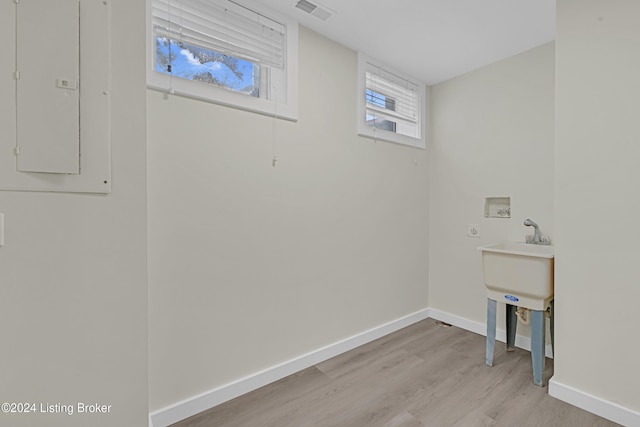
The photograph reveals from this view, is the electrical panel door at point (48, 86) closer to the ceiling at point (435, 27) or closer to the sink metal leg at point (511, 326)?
the ceiling at point (435, 27)

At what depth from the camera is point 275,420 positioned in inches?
66.2

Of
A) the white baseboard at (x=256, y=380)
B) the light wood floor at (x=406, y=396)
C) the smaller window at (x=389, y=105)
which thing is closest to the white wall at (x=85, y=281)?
the white baseboard at (x=256, y=380)

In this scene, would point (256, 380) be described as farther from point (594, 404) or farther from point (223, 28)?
point (223, 28)

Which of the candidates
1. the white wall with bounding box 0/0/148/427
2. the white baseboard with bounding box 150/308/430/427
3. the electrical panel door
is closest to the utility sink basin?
the white baseboard with bounding box 150/308/430/427

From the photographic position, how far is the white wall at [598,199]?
161cm

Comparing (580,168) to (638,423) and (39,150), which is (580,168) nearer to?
(638,423)

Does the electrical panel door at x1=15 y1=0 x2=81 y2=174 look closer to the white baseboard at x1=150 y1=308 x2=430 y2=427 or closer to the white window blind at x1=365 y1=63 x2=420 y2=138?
the white baseboard at x1=150 y1=308 x2=430 y2=427

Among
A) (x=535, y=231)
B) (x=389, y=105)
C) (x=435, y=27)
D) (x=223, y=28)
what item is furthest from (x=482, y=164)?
(x=223, y=28)

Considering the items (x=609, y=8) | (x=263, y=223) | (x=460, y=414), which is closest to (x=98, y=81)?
(x=263, y=223)

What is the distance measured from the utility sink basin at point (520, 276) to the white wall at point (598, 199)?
95 millimetres

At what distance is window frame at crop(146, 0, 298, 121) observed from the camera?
1.58 metres

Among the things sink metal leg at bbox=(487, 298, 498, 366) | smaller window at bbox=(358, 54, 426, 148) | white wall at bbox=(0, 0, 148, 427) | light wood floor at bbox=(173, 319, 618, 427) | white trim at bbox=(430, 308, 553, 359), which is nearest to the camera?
white wall at bbox=(0, 0, 148, 427)

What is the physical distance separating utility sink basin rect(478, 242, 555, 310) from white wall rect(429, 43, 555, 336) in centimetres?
51

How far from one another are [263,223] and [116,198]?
884 mm
